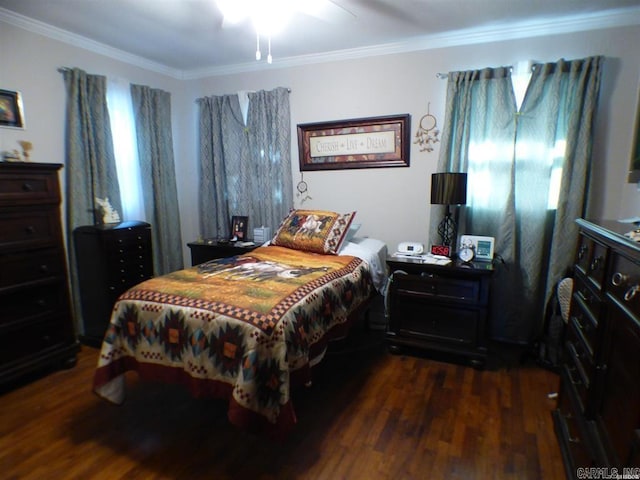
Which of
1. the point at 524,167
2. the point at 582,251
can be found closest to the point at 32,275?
the point at 582,251

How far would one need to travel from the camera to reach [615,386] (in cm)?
114

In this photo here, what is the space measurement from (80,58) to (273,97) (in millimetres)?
1574

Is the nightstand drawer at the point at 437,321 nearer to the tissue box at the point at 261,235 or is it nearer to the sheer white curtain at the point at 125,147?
the tissue box at the point at 261,235

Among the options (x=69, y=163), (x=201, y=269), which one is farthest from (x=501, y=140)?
(x=69, y=163)

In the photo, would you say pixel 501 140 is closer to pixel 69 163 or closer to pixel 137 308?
pixel 137 308

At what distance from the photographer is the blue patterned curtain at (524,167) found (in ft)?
8.02

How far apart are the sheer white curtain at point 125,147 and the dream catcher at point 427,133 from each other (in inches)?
101

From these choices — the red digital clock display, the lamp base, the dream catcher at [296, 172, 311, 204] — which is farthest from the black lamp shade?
the dream catcher at [296, 172, 311, 204]

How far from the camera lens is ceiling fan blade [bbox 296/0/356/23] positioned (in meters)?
1.96

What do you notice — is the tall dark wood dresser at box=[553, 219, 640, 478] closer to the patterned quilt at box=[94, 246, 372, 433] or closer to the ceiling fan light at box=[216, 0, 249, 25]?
the patterned quilt at box=[94, 246, 372, 433]

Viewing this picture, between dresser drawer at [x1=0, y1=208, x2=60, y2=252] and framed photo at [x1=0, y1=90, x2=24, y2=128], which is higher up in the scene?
framed photo at [x1=0, y1=90, x2=24, y2=128]

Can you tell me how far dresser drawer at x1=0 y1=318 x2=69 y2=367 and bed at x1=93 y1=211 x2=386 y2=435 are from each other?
845 millimetres

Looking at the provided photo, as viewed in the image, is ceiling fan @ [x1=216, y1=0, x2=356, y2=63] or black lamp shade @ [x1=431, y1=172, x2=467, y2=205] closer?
ceiling fan @ [x1=216, y1=0, x2=356, y2=63]

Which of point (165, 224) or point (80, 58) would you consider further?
point (165, 224)
